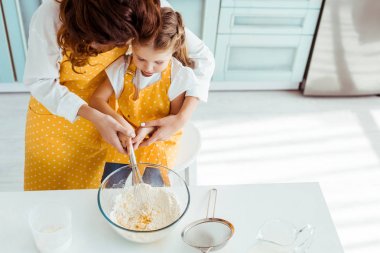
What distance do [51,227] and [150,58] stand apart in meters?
0.51

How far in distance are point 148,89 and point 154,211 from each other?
452 mm

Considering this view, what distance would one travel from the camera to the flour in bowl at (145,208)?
0.97 m

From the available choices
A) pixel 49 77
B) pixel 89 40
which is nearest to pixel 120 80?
pixel 49 77

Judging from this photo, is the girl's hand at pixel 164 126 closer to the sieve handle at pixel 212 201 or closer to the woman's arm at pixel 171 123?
the woman's arm at pixel 171 123

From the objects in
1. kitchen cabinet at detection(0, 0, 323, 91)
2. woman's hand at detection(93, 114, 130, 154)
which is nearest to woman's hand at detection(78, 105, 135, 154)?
woman's hand at detection(93, 114, 130, 154)

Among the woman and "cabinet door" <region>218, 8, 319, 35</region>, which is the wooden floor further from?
the woman

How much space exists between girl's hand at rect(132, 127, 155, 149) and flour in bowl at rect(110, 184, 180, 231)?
0.22m

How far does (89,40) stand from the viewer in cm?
102

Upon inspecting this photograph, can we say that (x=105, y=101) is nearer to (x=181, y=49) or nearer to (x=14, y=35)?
(x=181, y=49)

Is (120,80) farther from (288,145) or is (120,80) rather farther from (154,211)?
(288,145)

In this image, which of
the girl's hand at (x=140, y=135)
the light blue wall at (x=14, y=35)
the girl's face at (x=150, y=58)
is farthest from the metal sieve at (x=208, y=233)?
the light blue wall at (x=14, y=35)

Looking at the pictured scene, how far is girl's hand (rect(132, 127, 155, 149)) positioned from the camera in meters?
1.23

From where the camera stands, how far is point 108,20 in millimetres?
964

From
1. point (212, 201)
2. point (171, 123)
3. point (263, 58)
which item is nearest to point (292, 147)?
point (263, 58)
